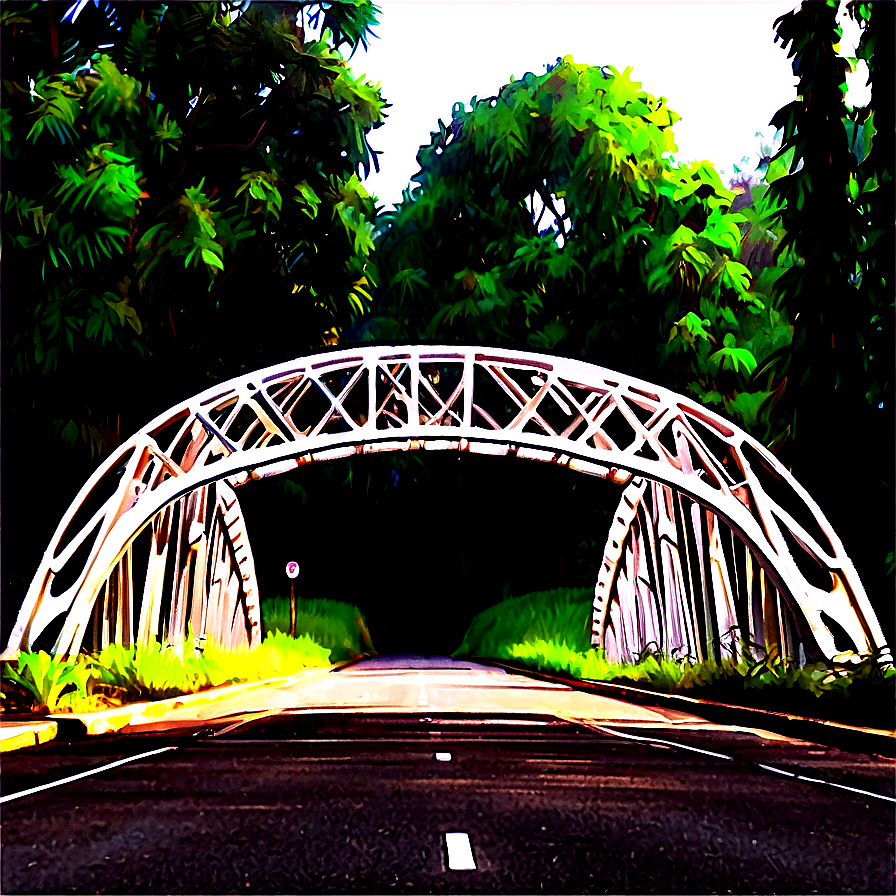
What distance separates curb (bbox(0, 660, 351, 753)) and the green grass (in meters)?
17.9

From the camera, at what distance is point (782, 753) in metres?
12.6

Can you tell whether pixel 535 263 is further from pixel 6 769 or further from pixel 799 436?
pixel 6 769

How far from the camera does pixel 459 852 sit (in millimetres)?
6992

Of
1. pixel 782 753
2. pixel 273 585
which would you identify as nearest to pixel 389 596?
pixel 273 585

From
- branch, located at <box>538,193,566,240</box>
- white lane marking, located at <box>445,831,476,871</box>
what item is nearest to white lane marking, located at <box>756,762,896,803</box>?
white lane marking, located at <box>445,831,476,871</box>

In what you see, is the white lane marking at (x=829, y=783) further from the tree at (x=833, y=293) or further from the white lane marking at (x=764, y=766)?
the tree at (x=833, y=293)

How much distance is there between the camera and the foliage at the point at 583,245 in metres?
35.8

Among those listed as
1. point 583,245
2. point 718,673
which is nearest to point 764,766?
point 718,673

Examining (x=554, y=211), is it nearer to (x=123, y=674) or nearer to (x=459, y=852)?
(x=123, y=674)

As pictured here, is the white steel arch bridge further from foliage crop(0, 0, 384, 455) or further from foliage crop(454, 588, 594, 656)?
foliage crop(454, 588, 594, 656)

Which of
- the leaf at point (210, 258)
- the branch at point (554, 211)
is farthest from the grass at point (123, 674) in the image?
the branch at point (554, 211)

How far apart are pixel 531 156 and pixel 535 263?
3694 millimetres

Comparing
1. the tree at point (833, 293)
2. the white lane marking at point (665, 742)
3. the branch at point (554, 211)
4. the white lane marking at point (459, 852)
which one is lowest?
the white lane marking at point (665, 742)

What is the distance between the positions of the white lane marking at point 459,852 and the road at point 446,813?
4 cm
